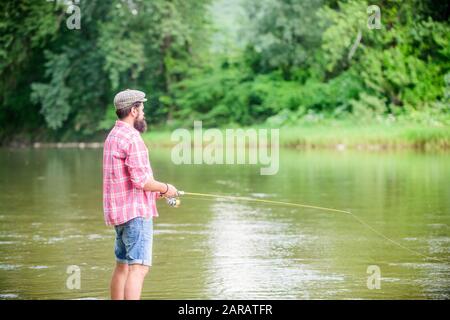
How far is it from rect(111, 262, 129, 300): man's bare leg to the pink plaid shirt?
354 mm

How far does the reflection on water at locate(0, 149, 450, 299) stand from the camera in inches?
323

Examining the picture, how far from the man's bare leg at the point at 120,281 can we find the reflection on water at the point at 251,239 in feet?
2.60

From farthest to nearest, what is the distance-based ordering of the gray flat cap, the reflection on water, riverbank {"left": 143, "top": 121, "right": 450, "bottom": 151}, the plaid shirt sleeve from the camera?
riverbank {"left": 143, "top": 121, "right": 450, "bottom": 151}
the reflection on water
the gray flat cap
the plaid shirt sleeve

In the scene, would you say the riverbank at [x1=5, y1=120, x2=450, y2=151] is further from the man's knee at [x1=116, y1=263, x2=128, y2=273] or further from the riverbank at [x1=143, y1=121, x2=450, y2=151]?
the man's knee at [x1=116, y1=263, x2=128, y2=273]

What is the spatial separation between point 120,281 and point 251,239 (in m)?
4.45

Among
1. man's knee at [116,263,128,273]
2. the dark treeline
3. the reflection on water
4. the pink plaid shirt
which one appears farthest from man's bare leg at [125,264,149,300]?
the dark treeline

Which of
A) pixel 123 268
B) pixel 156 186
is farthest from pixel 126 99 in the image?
pixel 123 268

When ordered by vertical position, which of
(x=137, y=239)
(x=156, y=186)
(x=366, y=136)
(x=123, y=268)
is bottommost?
(x=123, y=268)

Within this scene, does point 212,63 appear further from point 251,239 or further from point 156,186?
point 156,186

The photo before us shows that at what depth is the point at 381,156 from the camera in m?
28.7

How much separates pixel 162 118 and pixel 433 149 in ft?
78.9

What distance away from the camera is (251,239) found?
11.3 m

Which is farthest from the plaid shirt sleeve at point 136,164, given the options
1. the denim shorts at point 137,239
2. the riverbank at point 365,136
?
the riverbank at point 365,136

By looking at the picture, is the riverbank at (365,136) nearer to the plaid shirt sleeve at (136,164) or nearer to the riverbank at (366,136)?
the riverbank at (366,136)
